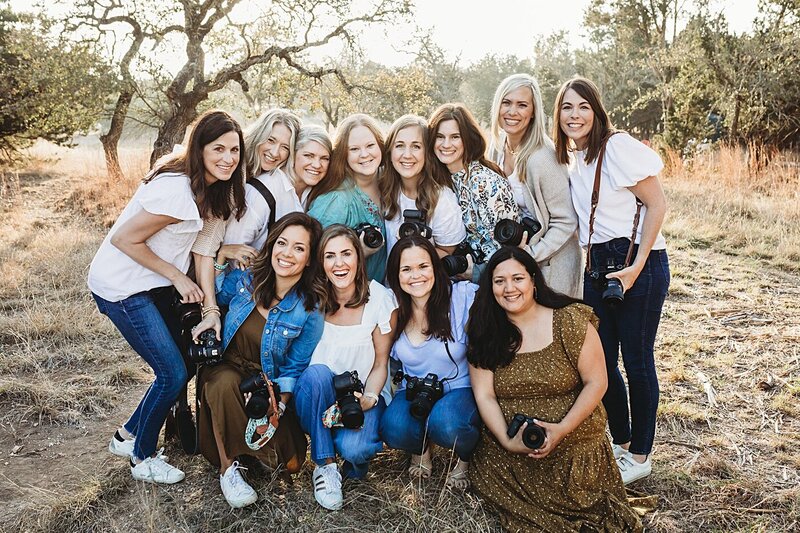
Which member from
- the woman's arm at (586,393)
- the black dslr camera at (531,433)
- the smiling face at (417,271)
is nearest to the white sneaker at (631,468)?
the woman's arm at (586,393)

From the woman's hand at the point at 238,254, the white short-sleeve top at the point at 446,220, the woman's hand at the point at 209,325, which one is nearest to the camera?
Answer: the woman's hand at the point at 209,325

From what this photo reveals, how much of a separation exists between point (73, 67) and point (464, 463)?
10.2 metres

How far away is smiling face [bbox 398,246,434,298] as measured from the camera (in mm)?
2979

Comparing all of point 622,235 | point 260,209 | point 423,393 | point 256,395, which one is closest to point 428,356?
point 423,393

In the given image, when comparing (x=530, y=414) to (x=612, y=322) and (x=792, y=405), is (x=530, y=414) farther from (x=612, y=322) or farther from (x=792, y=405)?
(x=792, y=405)

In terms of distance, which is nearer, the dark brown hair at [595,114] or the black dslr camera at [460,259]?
the dark brown hair at [595,114]

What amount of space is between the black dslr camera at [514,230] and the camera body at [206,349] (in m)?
1.48

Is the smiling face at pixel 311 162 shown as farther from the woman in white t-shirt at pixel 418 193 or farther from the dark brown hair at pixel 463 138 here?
the dark brown hair at pixel 463 138

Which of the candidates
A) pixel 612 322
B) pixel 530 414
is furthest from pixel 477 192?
pixel 530 414

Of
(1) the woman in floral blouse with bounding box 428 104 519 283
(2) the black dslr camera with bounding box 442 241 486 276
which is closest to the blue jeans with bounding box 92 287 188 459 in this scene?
(2) the black dslr camera with bounding box 442 241 486 276

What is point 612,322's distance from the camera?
2953 millimetres

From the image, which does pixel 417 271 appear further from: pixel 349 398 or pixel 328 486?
pixel 328 486

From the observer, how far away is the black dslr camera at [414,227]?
3148 millimetres

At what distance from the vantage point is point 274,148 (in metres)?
3.38
